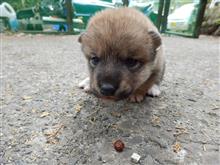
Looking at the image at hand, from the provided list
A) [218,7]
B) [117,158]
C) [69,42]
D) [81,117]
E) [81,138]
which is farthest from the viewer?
[218,7]

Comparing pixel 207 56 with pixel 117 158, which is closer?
pixel 117 158

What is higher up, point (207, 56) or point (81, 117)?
point (81, 117)

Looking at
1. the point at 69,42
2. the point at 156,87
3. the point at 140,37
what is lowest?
the point at 69,42

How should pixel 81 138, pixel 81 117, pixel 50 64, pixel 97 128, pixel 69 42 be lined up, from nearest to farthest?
pixel 81 138 < pixel 97 128 < pixel 81 117 < pixel 50 64 < pixel 69 42

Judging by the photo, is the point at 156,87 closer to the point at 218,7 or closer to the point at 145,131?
the point at 145,131

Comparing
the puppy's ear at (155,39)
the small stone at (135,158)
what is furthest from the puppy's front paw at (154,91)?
the small stone at (135,158)

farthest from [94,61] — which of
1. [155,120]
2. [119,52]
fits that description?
[155,120]

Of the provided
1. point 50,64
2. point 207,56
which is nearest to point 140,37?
point 50,64

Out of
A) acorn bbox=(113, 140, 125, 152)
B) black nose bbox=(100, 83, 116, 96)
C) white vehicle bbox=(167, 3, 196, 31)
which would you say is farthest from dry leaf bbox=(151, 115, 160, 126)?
white vehicle bbox=(167, 3, 196, 31)
